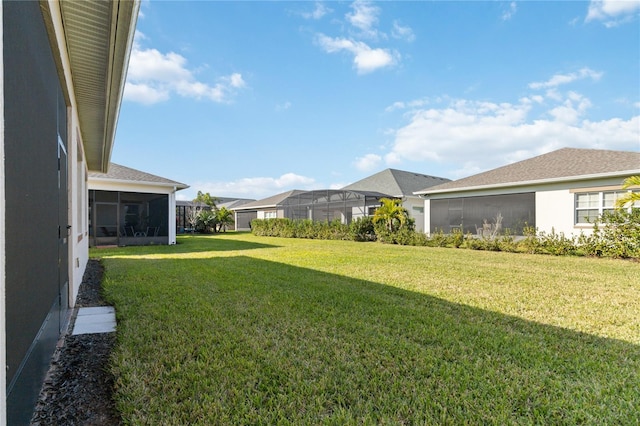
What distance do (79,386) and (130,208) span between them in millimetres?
17334

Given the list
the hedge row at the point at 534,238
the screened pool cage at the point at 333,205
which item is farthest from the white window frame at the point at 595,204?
the screened pool cage at the point at 333,205

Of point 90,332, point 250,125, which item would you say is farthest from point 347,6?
point 90,332

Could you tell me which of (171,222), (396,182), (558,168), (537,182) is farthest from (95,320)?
(396,182)

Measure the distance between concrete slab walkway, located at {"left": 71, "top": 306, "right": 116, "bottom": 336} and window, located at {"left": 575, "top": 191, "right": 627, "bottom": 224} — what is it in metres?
14.4

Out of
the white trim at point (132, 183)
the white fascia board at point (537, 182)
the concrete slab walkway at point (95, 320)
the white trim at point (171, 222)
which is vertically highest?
the white trim at point (132, 183)

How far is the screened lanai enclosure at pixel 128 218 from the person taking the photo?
15.3 metres

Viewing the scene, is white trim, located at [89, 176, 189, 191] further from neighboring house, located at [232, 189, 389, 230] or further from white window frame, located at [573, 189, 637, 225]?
white window frame, located at [573, 189, 637, 225]

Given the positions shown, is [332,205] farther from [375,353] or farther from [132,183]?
[375,353]

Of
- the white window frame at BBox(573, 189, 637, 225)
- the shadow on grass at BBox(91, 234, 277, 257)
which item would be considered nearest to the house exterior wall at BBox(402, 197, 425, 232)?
the white window frame at BBox(573, 189, 637, 225)

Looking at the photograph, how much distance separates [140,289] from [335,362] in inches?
170

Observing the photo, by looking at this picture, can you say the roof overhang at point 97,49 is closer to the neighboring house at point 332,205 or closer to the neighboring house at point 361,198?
the neighboring house at point 332,205

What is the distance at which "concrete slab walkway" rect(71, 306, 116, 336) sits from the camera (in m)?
3.75

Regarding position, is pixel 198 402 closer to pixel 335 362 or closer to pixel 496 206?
pixel 335 362

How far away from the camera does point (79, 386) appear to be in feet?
8.26
